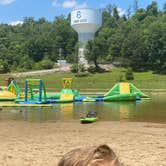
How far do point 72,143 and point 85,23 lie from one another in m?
92.3

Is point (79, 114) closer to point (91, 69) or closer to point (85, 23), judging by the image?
point (91, 69)

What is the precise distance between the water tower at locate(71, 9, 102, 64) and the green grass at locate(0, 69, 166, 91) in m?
15.0

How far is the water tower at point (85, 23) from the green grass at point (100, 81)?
14960mm

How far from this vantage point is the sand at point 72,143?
1070 cm

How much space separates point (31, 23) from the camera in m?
180

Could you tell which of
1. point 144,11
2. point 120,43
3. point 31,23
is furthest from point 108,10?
point 120,43

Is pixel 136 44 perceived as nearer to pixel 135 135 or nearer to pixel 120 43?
pixel 120 43

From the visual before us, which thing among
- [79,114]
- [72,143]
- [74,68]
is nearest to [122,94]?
[79,114]

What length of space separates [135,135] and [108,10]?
14979 centimetres

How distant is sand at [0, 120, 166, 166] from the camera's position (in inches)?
421

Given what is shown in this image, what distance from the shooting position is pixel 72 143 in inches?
533

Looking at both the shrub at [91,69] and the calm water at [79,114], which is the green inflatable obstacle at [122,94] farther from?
the shrub at [91,69]

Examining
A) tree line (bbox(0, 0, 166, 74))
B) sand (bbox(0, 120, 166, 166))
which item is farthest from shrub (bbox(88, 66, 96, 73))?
sand (bbox(0, 120, 166, 166))

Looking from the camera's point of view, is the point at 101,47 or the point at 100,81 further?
the point at 101,47
